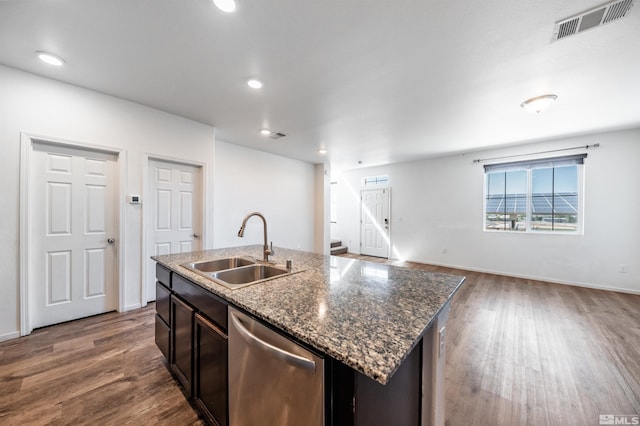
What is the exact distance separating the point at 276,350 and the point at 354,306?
0.37 meters

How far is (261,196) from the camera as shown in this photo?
5227mm

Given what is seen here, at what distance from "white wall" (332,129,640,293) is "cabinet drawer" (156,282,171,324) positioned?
559 centimetres

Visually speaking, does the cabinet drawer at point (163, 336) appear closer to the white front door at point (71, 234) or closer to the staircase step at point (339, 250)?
the white front door at point (71, 234)

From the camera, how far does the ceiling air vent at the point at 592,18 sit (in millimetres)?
1513

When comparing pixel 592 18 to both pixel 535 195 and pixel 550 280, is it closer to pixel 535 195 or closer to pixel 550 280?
pixel 535 195

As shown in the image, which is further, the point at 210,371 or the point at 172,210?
the point at 172,210

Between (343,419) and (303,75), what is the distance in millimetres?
2542

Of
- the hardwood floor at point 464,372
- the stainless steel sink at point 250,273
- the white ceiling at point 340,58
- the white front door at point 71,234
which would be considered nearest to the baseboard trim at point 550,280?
the hardwood floor at point 464,372

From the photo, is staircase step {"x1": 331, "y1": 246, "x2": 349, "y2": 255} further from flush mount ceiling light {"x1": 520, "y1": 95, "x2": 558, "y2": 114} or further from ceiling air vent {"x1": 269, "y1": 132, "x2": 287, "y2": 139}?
flush mount ceiling light {"x1": 520, "y1": 95, "x2": 558, "y2": 114}

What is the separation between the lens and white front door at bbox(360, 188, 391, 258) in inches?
261

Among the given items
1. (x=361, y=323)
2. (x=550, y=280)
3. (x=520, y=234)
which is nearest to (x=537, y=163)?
(x=520, y=234)

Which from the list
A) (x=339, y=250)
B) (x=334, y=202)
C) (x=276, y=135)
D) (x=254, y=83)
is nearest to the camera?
(x=254, y=83)

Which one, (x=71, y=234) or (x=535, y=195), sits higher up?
(x=535, y=195)

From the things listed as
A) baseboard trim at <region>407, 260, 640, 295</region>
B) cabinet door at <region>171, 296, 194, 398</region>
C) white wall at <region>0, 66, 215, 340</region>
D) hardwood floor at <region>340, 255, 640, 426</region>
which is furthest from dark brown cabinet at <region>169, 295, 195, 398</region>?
baseboard trim at <region>407, 260, 640, 295</region>
